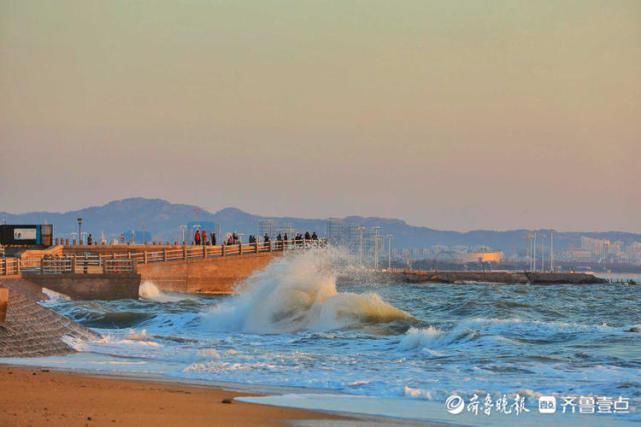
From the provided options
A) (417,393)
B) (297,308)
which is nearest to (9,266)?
(297,308)

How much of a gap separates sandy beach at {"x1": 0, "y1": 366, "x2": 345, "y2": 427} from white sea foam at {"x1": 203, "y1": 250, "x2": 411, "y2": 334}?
18495 millimetres

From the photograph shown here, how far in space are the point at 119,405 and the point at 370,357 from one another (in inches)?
434

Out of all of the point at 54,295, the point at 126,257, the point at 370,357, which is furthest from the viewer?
the point at 126,257

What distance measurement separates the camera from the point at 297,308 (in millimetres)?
40562

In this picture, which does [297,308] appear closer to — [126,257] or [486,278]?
[126,257]

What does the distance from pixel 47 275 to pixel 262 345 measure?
2194 cm

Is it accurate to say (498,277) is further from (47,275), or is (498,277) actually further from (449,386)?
(449,386)

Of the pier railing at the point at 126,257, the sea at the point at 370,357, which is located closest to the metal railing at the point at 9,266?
the pier railing at the point at 126,257

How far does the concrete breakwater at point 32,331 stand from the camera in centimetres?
2328

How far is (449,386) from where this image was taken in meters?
19.8

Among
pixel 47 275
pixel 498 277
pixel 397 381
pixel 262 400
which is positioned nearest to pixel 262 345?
pixel 397 381

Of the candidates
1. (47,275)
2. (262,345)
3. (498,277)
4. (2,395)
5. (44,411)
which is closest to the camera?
(44,411)

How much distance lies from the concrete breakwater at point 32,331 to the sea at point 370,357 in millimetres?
537

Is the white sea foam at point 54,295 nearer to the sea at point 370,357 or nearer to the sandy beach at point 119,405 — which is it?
the sea at point 370,357
